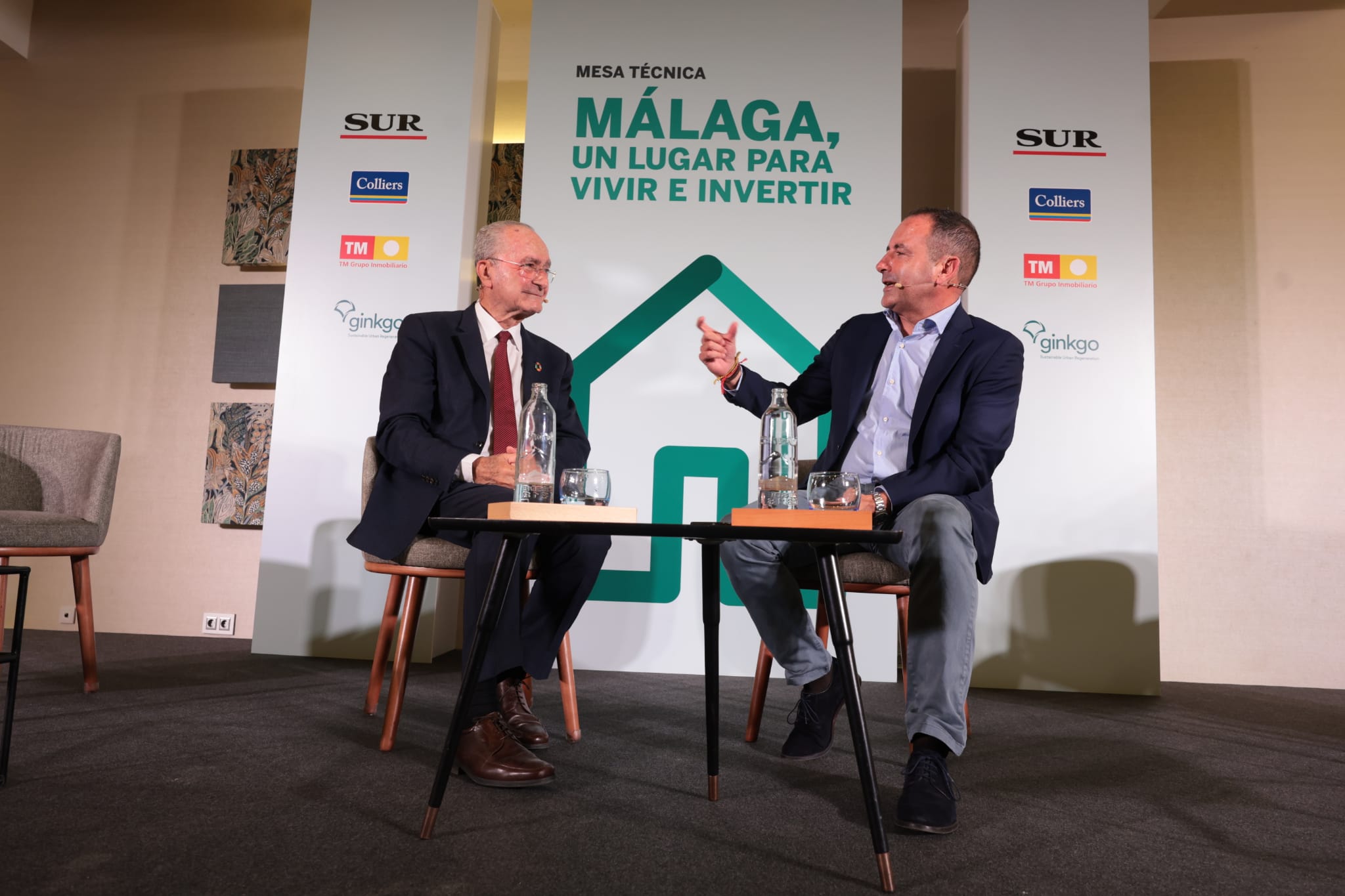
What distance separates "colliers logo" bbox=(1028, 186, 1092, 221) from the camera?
3.45m

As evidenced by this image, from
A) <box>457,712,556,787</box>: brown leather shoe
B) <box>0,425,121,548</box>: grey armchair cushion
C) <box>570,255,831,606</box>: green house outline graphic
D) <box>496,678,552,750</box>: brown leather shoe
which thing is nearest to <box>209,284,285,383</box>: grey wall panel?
<box>0,425,121,548</box>: grey armchair cushion

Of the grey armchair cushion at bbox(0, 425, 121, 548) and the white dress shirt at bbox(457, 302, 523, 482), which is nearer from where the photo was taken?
the white dress shirt at bbox(457, 302, 523, 482)

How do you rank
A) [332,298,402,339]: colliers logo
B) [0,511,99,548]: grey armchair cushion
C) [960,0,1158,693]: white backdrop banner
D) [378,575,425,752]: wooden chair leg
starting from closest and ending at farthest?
1. [378,575,425,752]: wooden chair leg
2. [0,511,99,548]: grey armchair cushion
3. [960,0,1158,693]: white backdrop banner
4. [332,298,402,339]: colliers logo

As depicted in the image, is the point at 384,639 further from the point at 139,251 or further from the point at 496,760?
the point at 139,251

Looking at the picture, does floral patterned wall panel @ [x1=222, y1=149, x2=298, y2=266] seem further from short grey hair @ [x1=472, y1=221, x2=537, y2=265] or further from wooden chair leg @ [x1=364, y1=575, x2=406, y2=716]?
wooden chair leg @ [x1=364, y1=575, x2=406, y2=716]

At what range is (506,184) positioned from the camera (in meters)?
4.24

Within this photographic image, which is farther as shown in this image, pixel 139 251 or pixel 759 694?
pixel 139 251

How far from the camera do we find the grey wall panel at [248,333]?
4.18 meters

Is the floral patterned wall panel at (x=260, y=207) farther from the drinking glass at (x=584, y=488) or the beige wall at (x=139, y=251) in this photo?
the drinking glass at (x=584, y=488)

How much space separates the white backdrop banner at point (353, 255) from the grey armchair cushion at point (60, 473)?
749mm

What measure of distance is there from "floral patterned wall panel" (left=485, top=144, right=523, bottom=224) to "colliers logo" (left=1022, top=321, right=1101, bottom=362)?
2.30 meters

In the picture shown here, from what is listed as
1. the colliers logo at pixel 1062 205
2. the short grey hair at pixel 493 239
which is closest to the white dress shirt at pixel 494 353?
the short grey hair at pixel 493 239

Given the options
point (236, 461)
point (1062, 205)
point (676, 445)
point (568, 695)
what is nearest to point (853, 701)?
point (568, 695)

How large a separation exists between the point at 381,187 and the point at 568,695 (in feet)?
7.77
